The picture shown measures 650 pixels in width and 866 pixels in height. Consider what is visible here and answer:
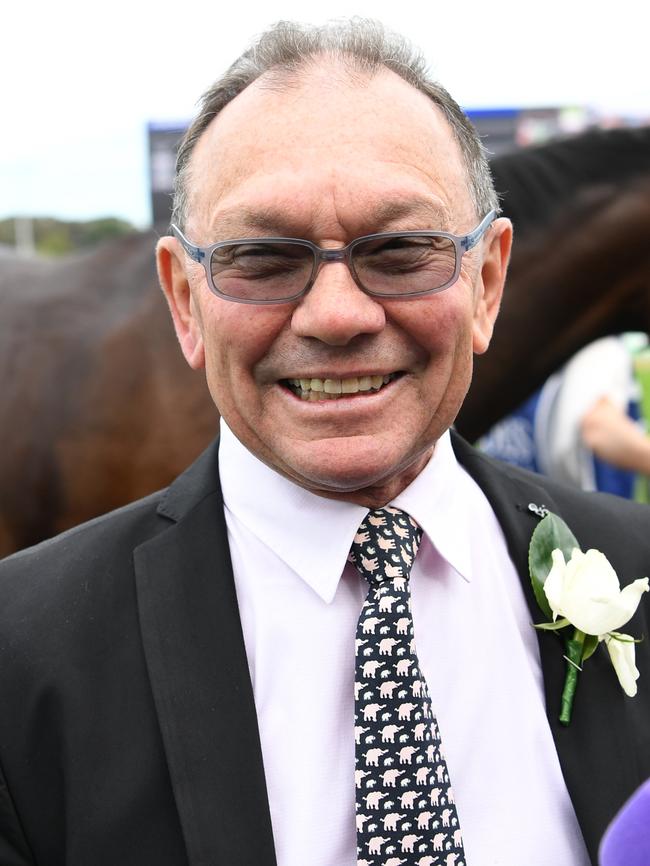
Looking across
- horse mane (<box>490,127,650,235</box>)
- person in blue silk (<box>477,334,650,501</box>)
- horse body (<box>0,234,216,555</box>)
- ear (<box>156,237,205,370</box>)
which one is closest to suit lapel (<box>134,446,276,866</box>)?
ear (<box>156,237,205,370</box>)

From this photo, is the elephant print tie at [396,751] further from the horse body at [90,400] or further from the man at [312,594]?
the horse body at [90,400]

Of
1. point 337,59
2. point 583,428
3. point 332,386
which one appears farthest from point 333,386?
point 583,428

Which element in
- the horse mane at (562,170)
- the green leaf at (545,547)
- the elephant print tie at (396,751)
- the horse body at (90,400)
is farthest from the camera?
the horse mane at (562,170)

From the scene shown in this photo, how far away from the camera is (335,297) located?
133 centimetres

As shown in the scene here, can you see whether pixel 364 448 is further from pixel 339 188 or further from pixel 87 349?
pixel 87 349

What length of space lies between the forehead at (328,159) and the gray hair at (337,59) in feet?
0.09

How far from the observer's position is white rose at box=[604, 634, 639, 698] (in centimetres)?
143

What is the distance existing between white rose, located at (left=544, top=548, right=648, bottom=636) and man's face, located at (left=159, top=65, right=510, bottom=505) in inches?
11.2

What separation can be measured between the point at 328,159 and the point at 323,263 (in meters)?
0.14

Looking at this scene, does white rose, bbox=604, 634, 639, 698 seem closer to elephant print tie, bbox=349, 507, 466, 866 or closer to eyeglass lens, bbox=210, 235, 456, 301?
elephant print tie, bbox=349, 507, 466, 866

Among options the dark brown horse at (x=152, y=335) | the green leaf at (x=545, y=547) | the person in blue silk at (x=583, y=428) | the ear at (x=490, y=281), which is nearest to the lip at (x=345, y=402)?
the ear at (x=490, y=281)

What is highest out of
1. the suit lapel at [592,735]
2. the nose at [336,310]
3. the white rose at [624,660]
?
the nose at [336,310]

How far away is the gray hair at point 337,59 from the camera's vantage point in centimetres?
146

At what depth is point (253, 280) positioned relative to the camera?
1376 mm
